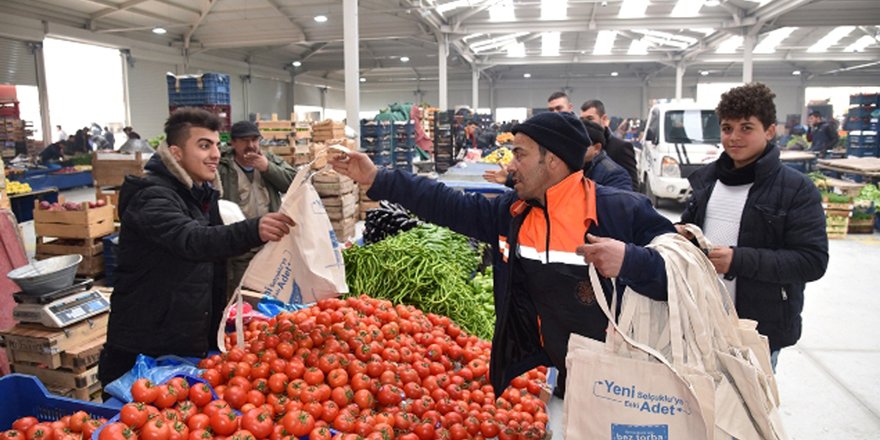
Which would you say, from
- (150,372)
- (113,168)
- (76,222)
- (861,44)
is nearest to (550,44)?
(861,44)

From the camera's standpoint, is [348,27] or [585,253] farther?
[348,27]

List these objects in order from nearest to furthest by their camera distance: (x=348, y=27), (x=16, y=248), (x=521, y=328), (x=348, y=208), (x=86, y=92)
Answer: (x=521, y=328), (x=16, y=248), (x=348, y=208), (x=348, y=27), (x=86, y=92)

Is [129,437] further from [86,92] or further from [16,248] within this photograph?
[86,92]

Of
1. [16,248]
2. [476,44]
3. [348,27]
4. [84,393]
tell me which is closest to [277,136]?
[348,27]

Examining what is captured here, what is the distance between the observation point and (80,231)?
21.4 feet

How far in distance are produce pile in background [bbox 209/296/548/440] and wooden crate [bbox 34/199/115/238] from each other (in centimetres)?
459

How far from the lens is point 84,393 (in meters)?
3.86

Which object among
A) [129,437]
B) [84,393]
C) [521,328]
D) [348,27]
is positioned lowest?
[84,393]

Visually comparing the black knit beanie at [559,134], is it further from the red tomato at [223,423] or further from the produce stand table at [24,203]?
the produce stand table at [24,203]

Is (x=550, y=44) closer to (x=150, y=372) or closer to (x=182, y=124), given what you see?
(x=182, y=124)

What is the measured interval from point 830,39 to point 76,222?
80.2 ft

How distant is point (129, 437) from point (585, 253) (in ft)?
5.06

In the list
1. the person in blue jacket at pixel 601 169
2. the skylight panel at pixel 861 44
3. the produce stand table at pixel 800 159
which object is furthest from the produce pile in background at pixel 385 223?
the skylight panel at pixel 861 44

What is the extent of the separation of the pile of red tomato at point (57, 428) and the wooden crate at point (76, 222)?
197 inches
